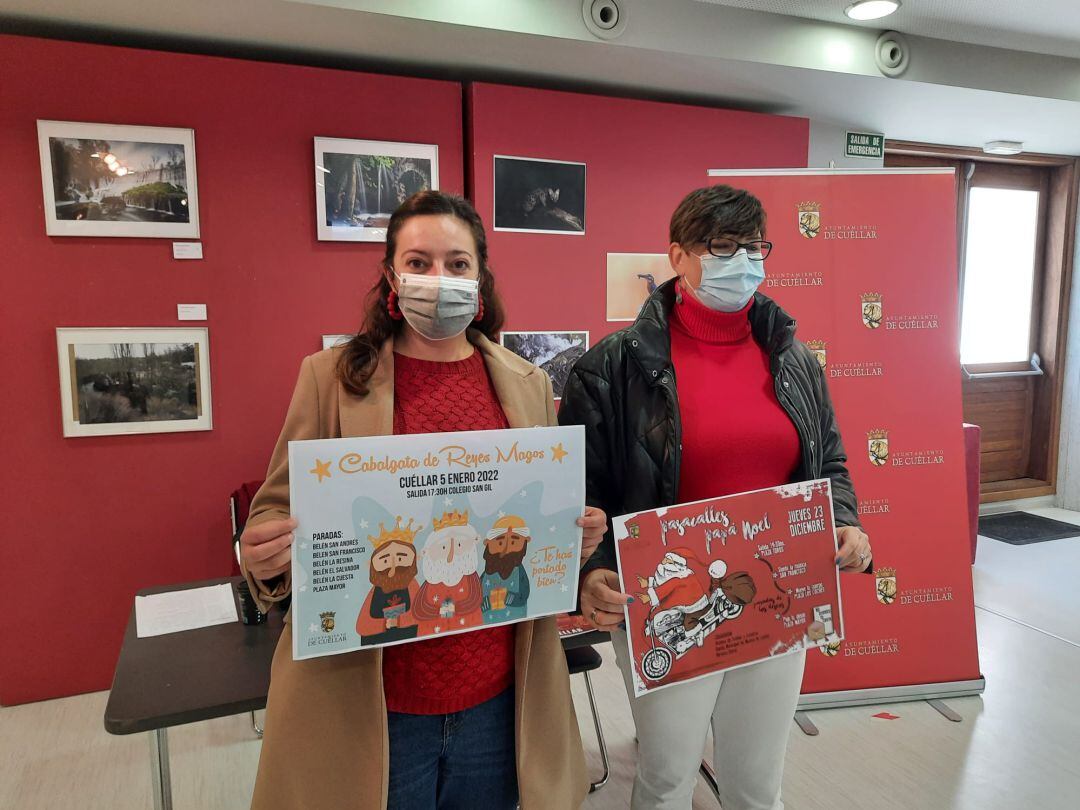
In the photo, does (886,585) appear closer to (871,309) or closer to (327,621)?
(871,309)

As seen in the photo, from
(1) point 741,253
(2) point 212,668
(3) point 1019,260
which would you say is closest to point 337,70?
(1) point 741,253

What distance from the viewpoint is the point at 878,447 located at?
2.84m

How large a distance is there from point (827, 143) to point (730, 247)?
3.33 meters

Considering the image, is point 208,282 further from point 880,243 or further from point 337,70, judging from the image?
point 880,243

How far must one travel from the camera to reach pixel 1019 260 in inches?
220

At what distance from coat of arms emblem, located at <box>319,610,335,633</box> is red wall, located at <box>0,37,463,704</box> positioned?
2357mm

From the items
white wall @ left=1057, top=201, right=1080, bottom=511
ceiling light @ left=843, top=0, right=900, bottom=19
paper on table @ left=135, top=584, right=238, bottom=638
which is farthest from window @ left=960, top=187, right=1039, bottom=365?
paper on table @ left=135, top=584, right=238, bottom=638

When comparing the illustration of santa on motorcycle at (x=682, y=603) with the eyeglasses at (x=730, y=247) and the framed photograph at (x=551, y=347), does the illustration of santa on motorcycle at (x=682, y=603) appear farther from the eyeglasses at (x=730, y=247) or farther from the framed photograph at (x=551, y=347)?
the framed photograph at (x=551, y=347)

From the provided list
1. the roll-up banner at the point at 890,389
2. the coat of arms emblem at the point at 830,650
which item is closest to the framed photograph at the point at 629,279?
the roll-up banner at the point at 890,389

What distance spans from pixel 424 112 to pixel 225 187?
39.2 inches

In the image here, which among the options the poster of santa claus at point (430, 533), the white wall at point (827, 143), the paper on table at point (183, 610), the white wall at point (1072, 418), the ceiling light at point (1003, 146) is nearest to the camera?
the poster of santa claus at point (430, 533)

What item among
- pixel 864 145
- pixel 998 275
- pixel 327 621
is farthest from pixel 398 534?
pixel 998 275

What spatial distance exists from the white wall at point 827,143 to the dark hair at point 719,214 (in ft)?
10.0

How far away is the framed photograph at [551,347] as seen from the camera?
3.53m
